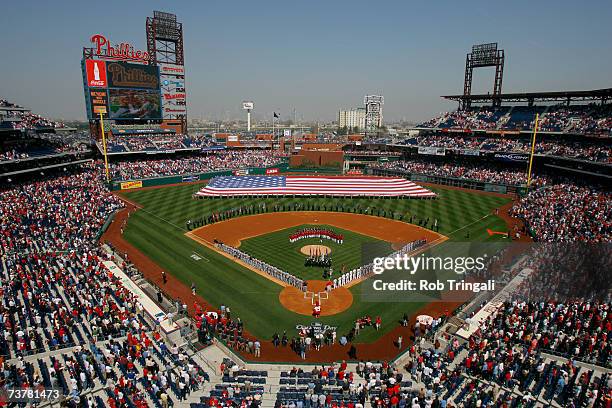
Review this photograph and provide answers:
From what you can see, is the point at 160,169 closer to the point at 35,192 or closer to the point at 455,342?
the point at 35,192

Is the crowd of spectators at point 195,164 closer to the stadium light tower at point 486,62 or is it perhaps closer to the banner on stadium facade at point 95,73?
the banner on stadium facade at point 95,73

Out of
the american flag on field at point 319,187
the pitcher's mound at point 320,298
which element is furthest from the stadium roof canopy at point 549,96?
the pitcher's mound at point 320,298

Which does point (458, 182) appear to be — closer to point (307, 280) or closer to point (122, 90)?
point (307, 280)

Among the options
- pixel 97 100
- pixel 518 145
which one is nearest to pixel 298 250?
pixel 518 145

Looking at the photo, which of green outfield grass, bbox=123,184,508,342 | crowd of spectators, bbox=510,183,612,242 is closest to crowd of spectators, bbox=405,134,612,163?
crowd of spectators, bbox=510,183,612,242

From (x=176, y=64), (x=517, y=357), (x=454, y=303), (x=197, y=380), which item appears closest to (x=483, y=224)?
(x=454, y=303)

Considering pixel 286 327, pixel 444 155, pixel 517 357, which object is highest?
pixel 444 155

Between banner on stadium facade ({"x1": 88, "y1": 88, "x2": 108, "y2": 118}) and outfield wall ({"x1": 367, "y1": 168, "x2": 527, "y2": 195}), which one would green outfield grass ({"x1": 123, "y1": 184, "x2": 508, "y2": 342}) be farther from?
banner on stadium facade ({"x1": 88, "y1": 88, "x2": 108, "y2": 118})
